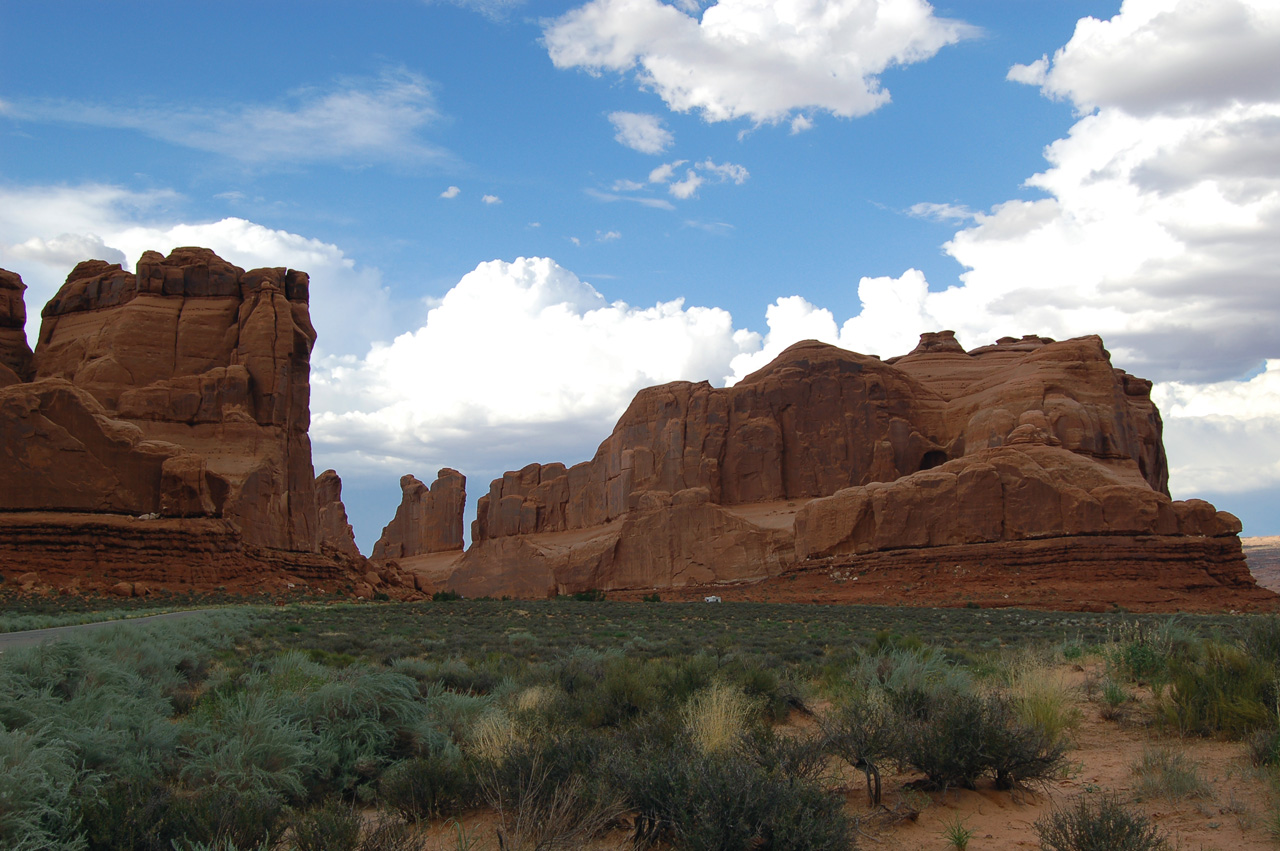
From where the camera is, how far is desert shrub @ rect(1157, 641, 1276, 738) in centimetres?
817

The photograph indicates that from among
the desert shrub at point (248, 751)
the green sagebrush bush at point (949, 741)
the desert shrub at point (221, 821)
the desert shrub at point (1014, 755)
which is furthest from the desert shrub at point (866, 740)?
the desert shrub at point (248, 751)

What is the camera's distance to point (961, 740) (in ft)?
23.6

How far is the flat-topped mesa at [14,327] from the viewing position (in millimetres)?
46688

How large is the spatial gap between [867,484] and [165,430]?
38.4 metres

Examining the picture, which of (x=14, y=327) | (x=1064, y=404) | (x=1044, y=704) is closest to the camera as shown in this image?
(x=1044, y=704)

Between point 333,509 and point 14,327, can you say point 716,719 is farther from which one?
point 333,509

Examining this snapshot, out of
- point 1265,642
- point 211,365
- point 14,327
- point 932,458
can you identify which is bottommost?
point 1265,642

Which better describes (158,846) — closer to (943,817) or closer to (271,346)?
(943,817)

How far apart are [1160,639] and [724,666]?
5794 mm

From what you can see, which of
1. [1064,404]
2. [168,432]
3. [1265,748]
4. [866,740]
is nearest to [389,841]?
[866,740]

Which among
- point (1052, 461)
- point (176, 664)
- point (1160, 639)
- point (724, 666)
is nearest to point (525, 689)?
point (724, 666)

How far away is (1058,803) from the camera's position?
272 inches

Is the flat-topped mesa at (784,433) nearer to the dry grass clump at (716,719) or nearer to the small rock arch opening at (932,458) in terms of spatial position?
the small rock arch opening at (932,458)

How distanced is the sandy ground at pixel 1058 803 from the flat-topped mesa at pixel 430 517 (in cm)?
9216
